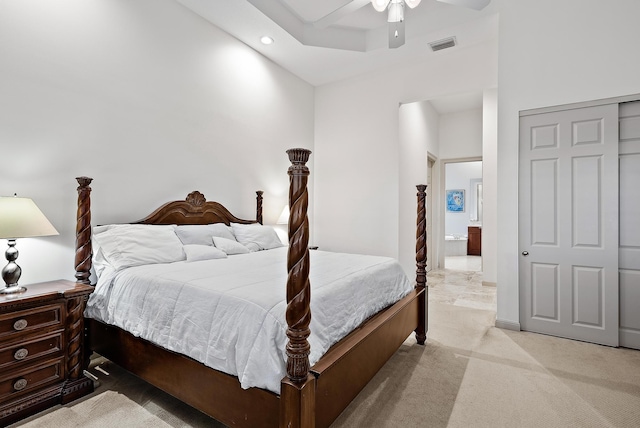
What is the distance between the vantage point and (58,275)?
97.0 inches

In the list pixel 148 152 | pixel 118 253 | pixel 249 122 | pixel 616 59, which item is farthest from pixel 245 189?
pixel 616 59

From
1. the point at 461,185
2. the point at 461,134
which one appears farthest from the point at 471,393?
the point at 461,185

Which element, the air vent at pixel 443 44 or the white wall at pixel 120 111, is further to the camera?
the air vent at pixel 443 44

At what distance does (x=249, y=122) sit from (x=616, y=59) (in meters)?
3.75

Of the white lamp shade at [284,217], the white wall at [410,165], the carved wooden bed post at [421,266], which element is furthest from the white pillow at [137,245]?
the white wall at [410,165]

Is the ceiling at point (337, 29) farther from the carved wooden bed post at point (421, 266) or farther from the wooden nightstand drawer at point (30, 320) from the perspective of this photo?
the wooden nightstand drawer at point (30, 320)

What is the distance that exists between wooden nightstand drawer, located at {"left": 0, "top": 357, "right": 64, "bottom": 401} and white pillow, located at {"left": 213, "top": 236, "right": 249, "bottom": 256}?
1422 mm

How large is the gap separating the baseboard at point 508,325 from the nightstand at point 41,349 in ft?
11.6

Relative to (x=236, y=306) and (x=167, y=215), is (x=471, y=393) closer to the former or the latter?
(x=236, y=306)

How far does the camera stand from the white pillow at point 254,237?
11.6 feet

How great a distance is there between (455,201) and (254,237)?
24.6ft

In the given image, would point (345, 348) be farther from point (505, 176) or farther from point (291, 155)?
point (505, 176)

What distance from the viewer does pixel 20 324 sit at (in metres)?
1.85

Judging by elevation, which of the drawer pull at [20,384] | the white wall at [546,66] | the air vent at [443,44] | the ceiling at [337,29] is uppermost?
the ceiling at [337,29]
